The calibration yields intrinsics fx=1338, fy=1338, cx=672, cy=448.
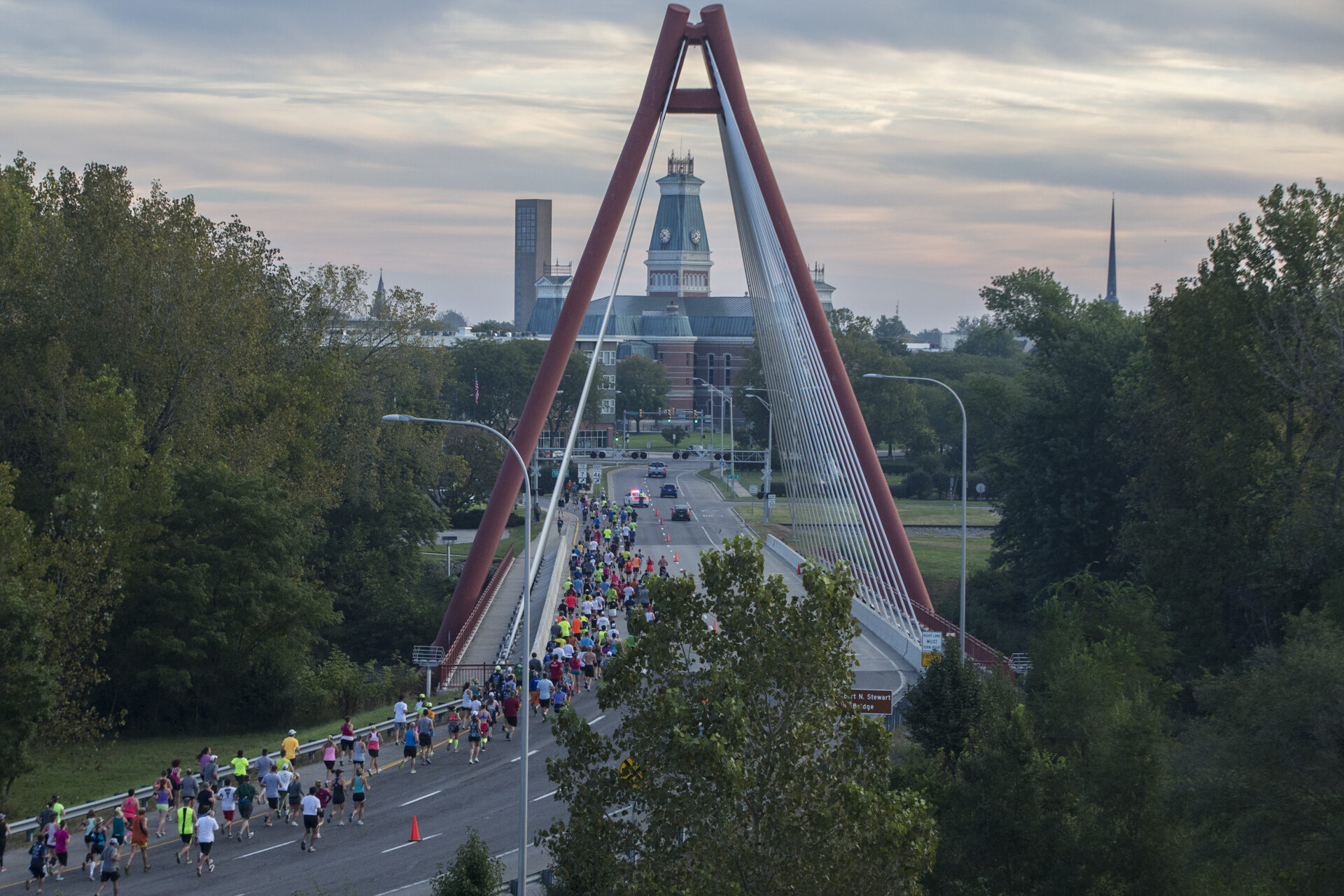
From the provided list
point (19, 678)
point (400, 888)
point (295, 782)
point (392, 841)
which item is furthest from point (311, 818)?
point (19, 678)

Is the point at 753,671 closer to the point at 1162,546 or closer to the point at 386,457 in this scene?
the point at 1162,546

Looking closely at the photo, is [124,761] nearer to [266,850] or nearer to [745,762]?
[266,850]

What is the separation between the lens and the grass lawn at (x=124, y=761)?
77.6 ft

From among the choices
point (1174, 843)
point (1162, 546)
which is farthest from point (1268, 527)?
point (1174, 843)

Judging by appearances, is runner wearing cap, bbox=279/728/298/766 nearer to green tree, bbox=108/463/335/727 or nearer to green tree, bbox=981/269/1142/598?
green tree, bbox=108/463/335/727

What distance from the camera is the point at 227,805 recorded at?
789 inches

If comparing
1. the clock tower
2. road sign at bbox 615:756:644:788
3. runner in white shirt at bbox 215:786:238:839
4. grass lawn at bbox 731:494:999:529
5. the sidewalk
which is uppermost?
the clock tower

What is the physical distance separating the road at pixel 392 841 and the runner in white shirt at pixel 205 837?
21 cm

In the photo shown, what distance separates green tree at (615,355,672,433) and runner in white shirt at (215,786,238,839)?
117994mm

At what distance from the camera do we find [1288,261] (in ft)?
98.7

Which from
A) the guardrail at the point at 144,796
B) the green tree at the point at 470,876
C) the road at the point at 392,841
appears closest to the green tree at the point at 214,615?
the guardrail at the point at 144,796

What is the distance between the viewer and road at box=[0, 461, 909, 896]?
18.1 meters

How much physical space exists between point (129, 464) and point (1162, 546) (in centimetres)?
2373

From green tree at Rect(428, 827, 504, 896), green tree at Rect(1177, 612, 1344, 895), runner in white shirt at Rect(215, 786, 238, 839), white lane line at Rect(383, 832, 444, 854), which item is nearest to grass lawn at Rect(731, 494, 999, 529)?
white lane line at Rect(383, 832, 444, 854)
